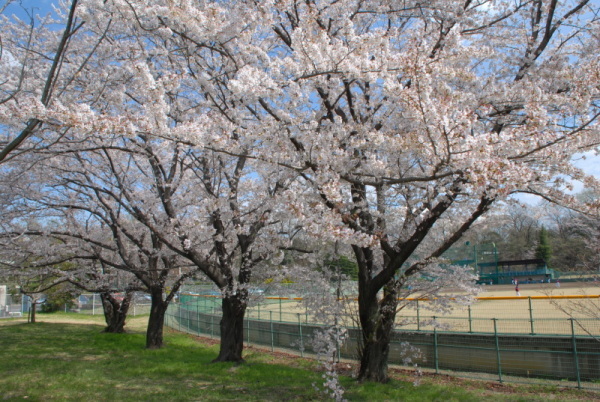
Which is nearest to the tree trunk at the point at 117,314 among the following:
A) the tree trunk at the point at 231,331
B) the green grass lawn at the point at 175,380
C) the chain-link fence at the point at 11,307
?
the green grass lawn at the point at 175,380

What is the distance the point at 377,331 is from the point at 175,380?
444 centimetres

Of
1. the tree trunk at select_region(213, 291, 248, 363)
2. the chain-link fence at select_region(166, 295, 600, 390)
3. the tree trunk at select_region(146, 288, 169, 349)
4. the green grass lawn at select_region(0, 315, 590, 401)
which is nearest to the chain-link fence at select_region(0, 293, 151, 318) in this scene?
the tree trunk at select_region(146, 288, 169, 349)

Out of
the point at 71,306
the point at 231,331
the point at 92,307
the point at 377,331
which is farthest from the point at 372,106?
the point at 92,307

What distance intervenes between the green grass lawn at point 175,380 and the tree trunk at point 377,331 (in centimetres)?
31

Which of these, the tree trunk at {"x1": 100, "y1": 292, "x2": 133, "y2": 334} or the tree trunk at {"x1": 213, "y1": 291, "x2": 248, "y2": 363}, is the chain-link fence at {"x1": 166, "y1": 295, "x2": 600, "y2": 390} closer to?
the tree trunk at {"x1": 213, "y1": 291, "x2": 248, "y2": 363}

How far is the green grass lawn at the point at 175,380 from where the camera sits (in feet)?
25.4

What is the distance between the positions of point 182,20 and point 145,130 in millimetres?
1739

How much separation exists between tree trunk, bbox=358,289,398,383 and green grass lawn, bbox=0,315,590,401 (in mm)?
314

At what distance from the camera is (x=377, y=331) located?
837 cm

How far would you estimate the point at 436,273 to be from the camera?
880 centimetres

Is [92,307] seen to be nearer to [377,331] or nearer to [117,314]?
[117,314]

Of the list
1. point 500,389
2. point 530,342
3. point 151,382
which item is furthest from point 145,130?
point 530,342

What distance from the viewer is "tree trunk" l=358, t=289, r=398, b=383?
27.3 ft

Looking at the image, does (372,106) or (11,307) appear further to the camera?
(11,307)
